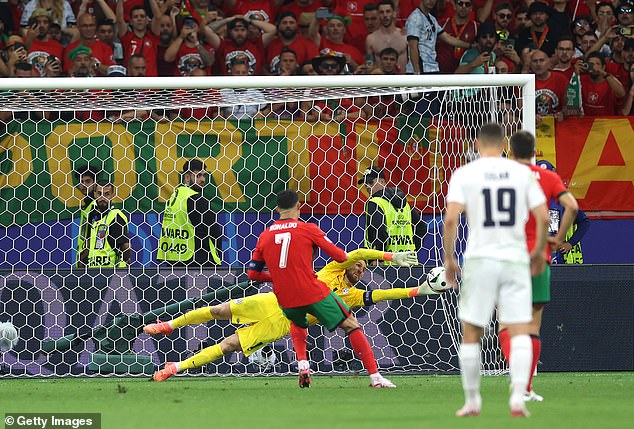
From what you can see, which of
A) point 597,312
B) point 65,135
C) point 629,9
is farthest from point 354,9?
point 597,312

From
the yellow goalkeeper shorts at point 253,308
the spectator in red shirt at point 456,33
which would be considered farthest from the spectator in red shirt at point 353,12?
the yellow goalkeeper shorts at point 253,308

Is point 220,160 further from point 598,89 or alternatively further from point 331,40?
point 598,89

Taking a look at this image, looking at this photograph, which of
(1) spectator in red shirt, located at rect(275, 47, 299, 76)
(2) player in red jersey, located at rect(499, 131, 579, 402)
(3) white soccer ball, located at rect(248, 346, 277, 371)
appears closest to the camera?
(2) player in red jersey, located at rect(499, 131, 579, 402)

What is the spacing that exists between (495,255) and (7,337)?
6199 millimetres

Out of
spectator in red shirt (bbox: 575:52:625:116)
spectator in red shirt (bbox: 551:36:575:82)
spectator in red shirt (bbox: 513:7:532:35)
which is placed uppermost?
spectator in red shirt (bbox: 513:7:532:35)

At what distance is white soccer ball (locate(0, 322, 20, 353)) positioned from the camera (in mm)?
11281

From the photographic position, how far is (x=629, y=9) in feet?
53.7

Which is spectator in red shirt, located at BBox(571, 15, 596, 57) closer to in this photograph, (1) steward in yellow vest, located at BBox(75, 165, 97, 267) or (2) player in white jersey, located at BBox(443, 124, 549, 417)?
(1) steward in yellow vest, located at BBox(75, 165, 97, 267)

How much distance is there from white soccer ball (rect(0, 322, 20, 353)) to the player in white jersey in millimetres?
5869

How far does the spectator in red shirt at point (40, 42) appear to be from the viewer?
47.6 ft

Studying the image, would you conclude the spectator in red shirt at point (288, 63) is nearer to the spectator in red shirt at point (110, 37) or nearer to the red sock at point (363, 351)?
the spectator in red shirt at point (110, 37)

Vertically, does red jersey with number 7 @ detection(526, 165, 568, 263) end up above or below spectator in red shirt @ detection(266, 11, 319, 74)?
below

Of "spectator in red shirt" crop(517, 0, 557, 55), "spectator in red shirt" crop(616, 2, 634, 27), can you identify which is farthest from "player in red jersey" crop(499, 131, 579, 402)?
"spectator in red shirt" crop(616, 2, 634, 27)

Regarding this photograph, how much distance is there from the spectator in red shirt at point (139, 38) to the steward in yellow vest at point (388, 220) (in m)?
3.91
